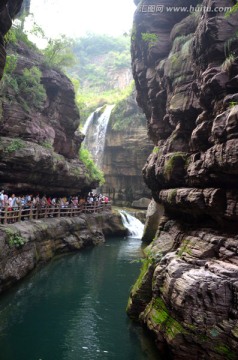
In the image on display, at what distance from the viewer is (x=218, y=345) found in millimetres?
7465

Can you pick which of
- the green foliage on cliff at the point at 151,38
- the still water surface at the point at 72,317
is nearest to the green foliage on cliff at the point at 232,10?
the green foliage on cliff at the point at 151,38

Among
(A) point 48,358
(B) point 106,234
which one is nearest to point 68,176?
(B) point 106,234

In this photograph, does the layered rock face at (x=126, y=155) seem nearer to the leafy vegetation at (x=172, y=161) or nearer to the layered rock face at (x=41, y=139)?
the layered rock face at (x=41, y=139)

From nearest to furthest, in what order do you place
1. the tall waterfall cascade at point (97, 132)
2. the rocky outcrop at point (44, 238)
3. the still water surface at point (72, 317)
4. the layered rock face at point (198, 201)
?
1. the layered rock face at point (198, 201)
2. the still water surface at point (72, 317)
3. the rocky outcrop at point (44, 238)
4. the tall waterfall cascade at point (97, 132)

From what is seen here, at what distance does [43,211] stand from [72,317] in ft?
37.8

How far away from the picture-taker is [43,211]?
22359 millimetres

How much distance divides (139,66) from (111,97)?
3331 centimetres

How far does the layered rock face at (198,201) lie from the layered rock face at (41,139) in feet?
26.3

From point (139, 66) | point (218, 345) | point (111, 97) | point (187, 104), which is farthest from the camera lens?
point (111, 97)

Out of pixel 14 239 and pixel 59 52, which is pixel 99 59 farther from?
pixel 14 239

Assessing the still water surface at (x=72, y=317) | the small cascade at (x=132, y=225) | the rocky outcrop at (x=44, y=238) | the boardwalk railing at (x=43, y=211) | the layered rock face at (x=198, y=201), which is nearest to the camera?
the layered rock face at (x=198, y=201)

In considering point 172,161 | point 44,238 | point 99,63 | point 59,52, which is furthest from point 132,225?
point 99,63

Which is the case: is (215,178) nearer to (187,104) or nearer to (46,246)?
(187,104)

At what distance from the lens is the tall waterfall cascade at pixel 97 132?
1766 inches
